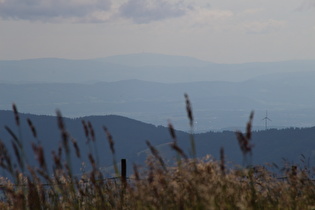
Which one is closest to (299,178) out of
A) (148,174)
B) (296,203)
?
(296,203)

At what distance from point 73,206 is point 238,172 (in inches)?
63.5

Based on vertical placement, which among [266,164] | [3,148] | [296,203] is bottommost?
[296,203]

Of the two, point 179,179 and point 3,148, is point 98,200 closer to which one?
point 179,179

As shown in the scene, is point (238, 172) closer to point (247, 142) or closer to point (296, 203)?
point (296, 203)

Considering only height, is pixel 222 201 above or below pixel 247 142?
below

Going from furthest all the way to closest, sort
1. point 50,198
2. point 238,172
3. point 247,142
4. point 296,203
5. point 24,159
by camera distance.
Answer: point 50,198
point 296,203
point 238,172
point 24,159
point 247,142

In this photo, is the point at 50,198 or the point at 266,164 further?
the point at 50,198

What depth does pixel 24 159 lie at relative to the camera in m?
4.11

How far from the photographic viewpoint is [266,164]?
5.36m

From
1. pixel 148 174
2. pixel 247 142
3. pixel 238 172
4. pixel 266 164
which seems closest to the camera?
pixel 247 142

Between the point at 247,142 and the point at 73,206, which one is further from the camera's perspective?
the point at 73,206

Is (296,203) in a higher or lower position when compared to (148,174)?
lower

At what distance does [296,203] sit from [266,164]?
50 centimetres

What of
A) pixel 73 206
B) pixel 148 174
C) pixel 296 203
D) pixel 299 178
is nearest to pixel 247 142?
pixel 148 174
